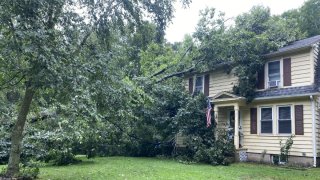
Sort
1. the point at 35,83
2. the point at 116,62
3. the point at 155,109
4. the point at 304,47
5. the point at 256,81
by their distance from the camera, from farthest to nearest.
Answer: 1. the point at 155,109
2. the point at 256,81
3. the point at 304,47
4. the point at 116,62
5. the point at 35,83

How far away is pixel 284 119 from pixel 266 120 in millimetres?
1084

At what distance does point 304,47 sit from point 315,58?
3.00 feet

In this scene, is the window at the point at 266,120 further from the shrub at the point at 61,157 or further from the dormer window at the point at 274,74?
the shrub at the point at 61,157

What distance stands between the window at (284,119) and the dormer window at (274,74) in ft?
4.29

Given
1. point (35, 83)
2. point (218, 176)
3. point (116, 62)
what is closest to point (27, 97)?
point (35, 83)

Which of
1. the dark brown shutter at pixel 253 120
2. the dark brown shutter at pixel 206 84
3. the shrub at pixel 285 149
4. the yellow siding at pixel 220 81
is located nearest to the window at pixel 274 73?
the dark brown shutter at pixel 253 120

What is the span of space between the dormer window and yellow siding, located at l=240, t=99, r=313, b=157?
103 cm

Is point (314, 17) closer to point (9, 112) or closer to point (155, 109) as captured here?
point (155, 109)

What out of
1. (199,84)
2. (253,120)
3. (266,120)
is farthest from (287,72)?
(199,84)

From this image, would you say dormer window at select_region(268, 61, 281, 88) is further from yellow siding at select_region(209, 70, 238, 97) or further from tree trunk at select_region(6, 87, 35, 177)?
tree trunk at select_region(6, 87, 35, 177)

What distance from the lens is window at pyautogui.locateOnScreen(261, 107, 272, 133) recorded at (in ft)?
53.4

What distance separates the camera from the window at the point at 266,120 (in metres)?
16.3

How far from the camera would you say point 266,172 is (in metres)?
12.2

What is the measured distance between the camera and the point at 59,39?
330 inches
